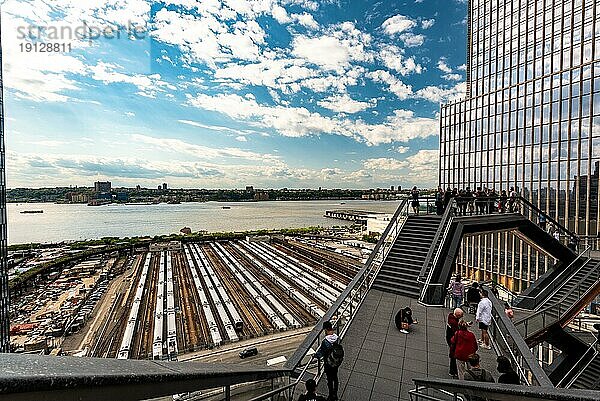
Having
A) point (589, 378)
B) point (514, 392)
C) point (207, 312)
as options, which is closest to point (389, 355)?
point (514, 392)

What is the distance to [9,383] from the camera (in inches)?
34.6

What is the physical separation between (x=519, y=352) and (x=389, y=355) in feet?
7.19

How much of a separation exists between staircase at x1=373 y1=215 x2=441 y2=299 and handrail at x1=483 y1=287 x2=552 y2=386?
307 centimetres

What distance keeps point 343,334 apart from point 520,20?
110 ft

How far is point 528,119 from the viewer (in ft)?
89.6

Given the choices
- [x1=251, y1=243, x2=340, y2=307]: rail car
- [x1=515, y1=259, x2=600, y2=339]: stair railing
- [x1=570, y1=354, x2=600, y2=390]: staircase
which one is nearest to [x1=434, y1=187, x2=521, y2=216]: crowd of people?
[x1=515, y1=259, x2=600, y2=339]: stair railing

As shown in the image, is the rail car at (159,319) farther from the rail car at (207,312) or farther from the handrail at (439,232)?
the handrail at (439,232)

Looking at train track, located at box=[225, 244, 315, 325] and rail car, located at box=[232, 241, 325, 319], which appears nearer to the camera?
train track, located at box=[225, 244, 315, 325]

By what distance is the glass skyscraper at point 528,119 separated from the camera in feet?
74.7

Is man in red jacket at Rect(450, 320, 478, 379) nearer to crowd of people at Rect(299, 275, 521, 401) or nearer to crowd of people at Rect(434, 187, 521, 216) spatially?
crowd of people at Rect(299, 275, 521, 401)

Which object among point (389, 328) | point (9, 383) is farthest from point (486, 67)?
point (9, 383)

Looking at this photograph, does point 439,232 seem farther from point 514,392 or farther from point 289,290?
point 289,290

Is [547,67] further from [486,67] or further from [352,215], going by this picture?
[352,215]

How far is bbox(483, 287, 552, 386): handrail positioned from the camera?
434 centimetres
